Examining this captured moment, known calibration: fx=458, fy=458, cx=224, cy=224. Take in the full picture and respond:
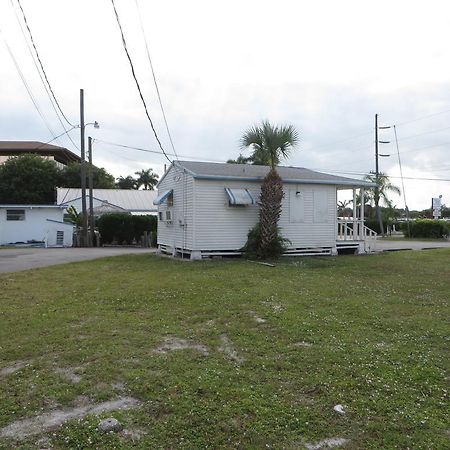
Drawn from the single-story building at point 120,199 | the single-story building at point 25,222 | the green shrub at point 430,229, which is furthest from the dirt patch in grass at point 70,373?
the green shrub at point 430,229

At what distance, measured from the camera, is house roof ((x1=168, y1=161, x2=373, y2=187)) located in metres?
15.0

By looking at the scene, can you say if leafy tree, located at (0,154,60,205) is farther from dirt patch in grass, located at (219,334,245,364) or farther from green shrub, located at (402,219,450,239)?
dirt patch in grass, located at (219,334,245,364)

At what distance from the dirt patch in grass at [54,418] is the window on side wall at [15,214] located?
2816cm

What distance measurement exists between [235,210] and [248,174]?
1470 mm

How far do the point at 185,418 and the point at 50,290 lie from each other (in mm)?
6522

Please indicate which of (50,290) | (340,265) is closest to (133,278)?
(50,290)

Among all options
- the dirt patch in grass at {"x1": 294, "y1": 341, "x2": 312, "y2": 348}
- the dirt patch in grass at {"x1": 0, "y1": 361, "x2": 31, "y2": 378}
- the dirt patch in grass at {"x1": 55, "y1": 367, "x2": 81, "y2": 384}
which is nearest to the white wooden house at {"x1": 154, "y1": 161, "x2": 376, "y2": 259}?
the dirt patch in grass at {"x1": 294, "y1": 341, "x2": 312, "y2": 348}

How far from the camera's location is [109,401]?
3.58m

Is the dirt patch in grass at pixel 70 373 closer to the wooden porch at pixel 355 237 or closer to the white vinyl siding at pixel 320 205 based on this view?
the white vinyl siding at pixel 320 205

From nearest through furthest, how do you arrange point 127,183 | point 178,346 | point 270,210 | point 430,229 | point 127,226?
point 178,346
point 270,210
point 127,226
point 430,229
point 127,183

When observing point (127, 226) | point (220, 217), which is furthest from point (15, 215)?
point (220, 217)

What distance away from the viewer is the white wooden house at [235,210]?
14867 millimetres

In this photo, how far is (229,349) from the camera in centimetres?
495

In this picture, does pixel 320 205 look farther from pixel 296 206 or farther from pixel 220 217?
pixel 220 217
